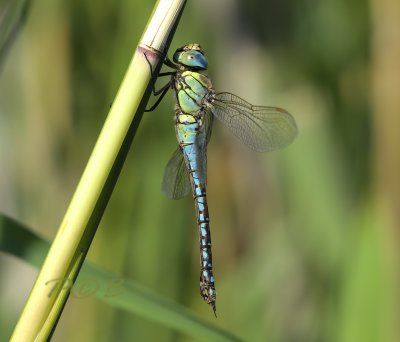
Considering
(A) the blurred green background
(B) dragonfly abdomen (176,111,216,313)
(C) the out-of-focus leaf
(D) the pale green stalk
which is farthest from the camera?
(A) the blurred green background

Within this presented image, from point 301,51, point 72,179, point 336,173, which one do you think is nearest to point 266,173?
point 336,173

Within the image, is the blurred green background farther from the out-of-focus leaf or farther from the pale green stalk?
the pale green stalk

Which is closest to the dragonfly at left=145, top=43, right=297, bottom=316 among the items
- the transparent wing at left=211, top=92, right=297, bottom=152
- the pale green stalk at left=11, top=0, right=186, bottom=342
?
the transparent wing at left=211, top=92, right=297, bottom=152

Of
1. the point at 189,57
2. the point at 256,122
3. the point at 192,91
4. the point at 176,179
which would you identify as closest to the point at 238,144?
the point at 256,122

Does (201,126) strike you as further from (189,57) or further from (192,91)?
(189,57)

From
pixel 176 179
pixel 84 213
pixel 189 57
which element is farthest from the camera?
pixel 176 179

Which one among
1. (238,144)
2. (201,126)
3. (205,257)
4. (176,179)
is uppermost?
(201,126)

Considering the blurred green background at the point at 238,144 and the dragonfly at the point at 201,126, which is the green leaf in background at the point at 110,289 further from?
the blurred green background at the point at 238,144
